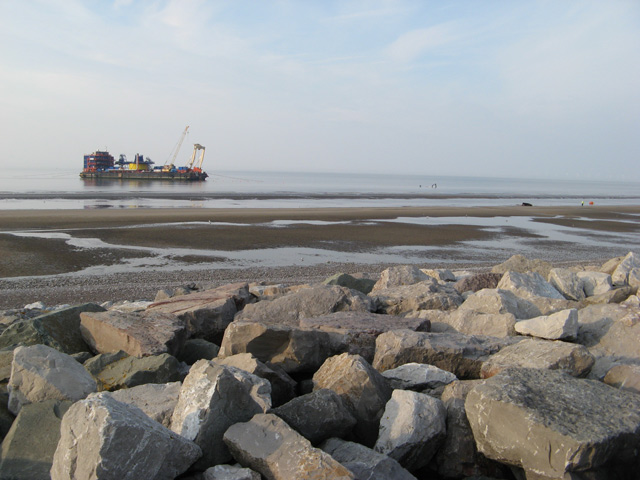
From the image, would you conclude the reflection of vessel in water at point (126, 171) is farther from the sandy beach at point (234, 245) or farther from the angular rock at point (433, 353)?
the angular rock at point (433, 353)

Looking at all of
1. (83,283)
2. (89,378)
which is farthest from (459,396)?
(83,283)

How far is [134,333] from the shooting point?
15.9 feet

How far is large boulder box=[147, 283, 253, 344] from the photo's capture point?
571 cm

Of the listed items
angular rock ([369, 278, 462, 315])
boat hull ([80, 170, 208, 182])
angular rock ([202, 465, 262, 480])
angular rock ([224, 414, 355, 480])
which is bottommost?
angular rock ([202, 465, 262, 480])

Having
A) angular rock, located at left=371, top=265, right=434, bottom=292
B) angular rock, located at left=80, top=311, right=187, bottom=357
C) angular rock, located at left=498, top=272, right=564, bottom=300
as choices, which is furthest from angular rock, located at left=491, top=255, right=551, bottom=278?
angular rock, located at left=80, top=311, right=187, bottom=357

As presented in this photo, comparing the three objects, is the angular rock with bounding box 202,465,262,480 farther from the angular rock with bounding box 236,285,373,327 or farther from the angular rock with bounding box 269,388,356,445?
the angular rock with bounding box 236,285,373,327

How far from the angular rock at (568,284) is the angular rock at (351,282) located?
2.88 metres

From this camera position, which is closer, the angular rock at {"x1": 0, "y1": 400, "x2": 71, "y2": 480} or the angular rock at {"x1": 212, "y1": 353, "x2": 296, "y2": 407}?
the angular rock at {"x1": 0, "y1": 400, "x2": 71, "y2": 480}

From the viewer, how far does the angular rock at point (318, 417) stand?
3.37m

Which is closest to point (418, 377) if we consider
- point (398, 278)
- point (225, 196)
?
point (398, 278)

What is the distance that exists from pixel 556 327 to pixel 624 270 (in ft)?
13.1

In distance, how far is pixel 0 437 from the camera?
3.52m

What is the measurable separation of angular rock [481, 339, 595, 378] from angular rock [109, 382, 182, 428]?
264 centimetres

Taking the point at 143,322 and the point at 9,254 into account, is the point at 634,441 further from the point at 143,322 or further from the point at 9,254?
the point at 9,254
